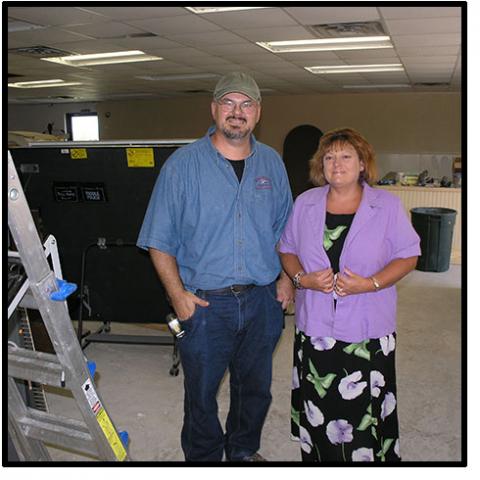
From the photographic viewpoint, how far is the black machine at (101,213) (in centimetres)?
332

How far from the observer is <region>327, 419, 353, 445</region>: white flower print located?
2.04m

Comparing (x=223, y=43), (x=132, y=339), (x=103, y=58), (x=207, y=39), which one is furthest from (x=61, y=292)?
(x=103, y=58)

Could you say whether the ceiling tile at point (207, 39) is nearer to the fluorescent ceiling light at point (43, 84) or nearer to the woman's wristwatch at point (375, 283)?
the woman's wristwatch at point (375, 283)

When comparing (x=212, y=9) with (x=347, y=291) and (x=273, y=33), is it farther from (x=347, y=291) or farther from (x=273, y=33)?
(x=347, y=291)

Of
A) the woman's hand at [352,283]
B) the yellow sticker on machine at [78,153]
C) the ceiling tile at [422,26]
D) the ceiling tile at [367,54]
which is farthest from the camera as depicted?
the ceiling tile at [367,54]

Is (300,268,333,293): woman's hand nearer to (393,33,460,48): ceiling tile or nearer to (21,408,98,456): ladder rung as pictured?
(21,408,98,456): ladder rung

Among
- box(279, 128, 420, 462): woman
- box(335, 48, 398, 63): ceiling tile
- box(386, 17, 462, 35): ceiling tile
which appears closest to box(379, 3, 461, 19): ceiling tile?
box(386, 17, 462, 35): ceiling tile

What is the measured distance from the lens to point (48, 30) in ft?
15.5

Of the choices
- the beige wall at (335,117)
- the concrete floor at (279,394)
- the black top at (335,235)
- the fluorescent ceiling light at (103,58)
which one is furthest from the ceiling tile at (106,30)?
the beige wall at (335,117)

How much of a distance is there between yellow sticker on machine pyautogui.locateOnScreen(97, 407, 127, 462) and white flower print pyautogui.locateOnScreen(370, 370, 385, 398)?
0.96 metres

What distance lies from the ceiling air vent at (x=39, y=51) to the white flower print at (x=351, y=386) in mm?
5086

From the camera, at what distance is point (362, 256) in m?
1.95

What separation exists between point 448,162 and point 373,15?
237 inches

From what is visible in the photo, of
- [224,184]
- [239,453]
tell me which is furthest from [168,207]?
[239,453]
